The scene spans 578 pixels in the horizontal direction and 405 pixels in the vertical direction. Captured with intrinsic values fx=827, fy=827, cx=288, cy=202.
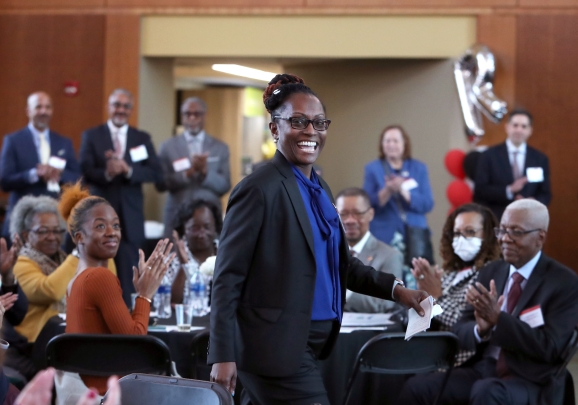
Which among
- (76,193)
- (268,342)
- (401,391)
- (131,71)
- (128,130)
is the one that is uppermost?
(131,71)

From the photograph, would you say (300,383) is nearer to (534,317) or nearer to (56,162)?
(534,317)

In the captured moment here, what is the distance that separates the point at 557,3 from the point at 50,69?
5.12 m

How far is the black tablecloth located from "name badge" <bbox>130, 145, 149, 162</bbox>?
117 inches

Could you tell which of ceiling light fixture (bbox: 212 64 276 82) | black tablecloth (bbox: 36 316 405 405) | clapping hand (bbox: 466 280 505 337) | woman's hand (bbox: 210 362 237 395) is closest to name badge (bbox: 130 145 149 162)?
black tablecloth (bbox: 36 316 405 405)

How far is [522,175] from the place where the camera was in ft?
22.4

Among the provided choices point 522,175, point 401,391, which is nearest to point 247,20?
point 522,175

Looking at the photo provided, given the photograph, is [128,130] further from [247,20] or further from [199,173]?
[247,20]

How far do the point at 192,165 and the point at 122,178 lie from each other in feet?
1.92

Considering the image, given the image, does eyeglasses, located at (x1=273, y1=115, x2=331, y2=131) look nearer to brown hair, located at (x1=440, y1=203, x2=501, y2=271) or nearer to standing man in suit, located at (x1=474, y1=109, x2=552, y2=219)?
brown hair, located at (x1=440, y1=203, x2=501, y2=271)

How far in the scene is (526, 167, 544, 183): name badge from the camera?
6.75 m

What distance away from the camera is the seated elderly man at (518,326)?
3.57 metres

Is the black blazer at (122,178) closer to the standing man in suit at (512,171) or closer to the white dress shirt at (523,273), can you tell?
the standing man in suit at (512,171)

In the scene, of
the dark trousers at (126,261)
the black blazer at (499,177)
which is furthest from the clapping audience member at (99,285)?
the black blazer at (499,177)

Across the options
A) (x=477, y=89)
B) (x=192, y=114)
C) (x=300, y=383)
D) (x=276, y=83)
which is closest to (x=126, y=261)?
(x=192, y=114)
